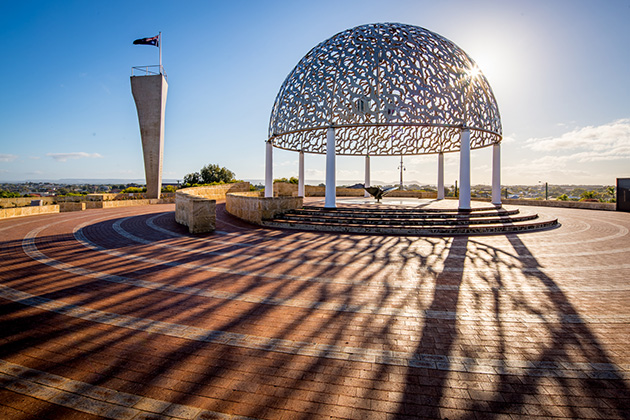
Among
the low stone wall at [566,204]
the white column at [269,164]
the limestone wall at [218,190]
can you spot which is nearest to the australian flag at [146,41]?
the limestone wall at [218,190]

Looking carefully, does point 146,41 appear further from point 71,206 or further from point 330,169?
point 330,169

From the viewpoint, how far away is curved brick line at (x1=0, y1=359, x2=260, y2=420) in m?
2.96

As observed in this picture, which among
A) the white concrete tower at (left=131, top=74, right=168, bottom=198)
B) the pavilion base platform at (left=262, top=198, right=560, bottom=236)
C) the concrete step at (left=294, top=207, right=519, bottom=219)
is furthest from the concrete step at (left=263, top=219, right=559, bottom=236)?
the white concrete tower at (left=131, top=74, right=168, bottom=198)

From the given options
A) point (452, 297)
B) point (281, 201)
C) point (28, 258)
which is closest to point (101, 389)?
point (452, 297)

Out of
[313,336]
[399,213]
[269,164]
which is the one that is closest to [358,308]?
[313,336]

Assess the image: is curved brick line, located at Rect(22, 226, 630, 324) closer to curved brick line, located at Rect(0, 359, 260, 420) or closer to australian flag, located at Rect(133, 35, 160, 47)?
curved brick line, located at Rect(0, 359, 260, 420)

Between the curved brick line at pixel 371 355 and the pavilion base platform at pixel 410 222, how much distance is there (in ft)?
31.6

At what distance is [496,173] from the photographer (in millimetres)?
21828

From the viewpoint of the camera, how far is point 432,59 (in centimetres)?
1858

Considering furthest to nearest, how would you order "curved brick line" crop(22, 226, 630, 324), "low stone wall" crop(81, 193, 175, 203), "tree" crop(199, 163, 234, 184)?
"tree" crop(199, 163, 234, 184) < "low stone wall" crop(81, 193, 175, 203) < "curved brick line" crop(22, 226, 630, 324)

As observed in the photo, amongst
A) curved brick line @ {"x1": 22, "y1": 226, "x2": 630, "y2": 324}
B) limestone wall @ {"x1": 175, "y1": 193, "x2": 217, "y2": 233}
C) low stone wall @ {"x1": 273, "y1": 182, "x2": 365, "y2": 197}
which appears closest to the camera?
curved brick line @ {"x1": 22, "y1": 226, "x2": 630, "y2": 324}

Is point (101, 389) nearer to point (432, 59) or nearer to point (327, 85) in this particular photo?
point (327, 85)

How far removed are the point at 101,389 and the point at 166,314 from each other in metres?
1.91

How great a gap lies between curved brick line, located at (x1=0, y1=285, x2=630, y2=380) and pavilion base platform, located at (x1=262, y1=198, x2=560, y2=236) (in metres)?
9.64
